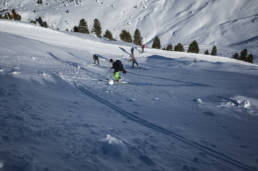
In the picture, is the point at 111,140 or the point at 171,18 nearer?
the point at 111,140

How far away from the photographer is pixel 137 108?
197 inches

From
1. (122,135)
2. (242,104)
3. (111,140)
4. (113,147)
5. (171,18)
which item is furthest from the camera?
(171,18)

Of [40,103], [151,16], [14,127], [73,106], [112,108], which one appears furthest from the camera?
[151,16]

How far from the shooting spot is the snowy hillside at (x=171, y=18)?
274 feet

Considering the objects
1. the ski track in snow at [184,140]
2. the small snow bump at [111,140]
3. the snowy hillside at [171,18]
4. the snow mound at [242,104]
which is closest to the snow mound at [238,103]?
the snow mound at [242,104]

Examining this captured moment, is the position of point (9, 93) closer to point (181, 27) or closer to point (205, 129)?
point (205, 129)

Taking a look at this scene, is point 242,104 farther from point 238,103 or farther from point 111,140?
point 111,140

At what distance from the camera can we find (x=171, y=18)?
109188mm

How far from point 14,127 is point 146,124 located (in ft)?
10.0

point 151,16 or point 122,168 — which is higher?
point 151,16

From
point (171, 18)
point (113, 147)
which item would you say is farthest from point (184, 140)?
point (171, 18)

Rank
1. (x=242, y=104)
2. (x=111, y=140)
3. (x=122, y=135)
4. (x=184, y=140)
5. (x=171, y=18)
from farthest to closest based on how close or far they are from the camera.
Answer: (x=171, y=18)
(x=242, y=104)
(x=184, y=140)
(x=122, y=135)
(x=111, y=140)

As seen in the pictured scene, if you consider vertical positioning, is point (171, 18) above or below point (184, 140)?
above

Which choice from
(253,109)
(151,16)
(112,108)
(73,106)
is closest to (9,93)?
(73,106)
